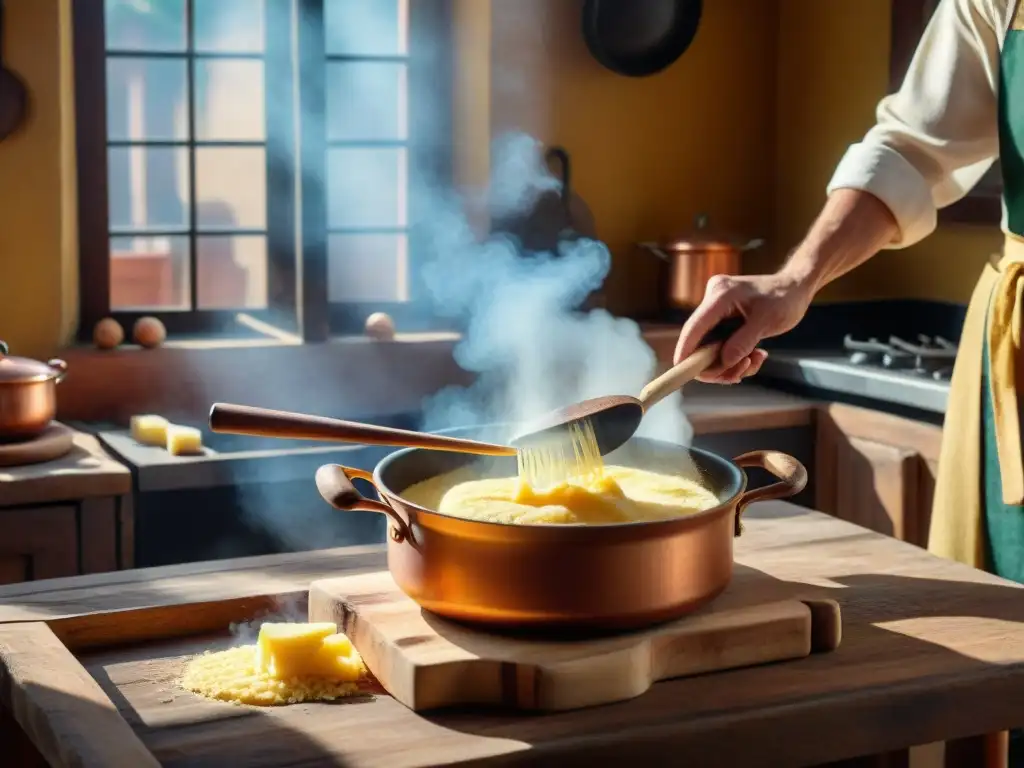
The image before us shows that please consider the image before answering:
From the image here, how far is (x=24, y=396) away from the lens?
2.69 metres

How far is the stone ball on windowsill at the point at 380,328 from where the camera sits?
135 inches

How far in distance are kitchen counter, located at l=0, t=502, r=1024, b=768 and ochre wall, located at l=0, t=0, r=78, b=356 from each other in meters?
1.75

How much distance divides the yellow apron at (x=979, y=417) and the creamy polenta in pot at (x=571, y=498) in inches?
28.5

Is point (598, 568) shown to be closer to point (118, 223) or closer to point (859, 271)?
point (118, 223)

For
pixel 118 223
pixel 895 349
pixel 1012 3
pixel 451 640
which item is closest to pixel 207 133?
pixel 118 223

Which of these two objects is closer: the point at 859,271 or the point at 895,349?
the point at 895,349

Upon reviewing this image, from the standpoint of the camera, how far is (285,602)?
1.51m

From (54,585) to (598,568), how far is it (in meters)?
0.70

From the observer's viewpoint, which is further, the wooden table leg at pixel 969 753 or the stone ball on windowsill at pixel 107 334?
the stone ball on windowsill at pixel 107 334

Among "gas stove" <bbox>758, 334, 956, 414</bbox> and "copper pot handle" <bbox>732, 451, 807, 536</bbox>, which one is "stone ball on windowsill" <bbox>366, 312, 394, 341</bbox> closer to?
"gas stove" <bbox>758, 334, 956, 414</bbox>

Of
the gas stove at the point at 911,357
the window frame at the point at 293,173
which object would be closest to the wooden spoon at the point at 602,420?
the gas stove at the point at 911,357

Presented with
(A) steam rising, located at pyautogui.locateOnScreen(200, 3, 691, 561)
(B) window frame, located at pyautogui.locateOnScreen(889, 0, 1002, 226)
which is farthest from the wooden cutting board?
(B) window frame, located at pyautogui.locateOnScreen(889, 0, 1002, 226)

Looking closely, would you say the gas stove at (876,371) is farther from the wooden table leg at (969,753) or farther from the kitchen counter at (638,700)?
the kitchen counter at (638,700)

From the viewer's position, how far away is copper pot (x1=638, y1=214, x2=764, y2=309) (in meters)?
3.67
